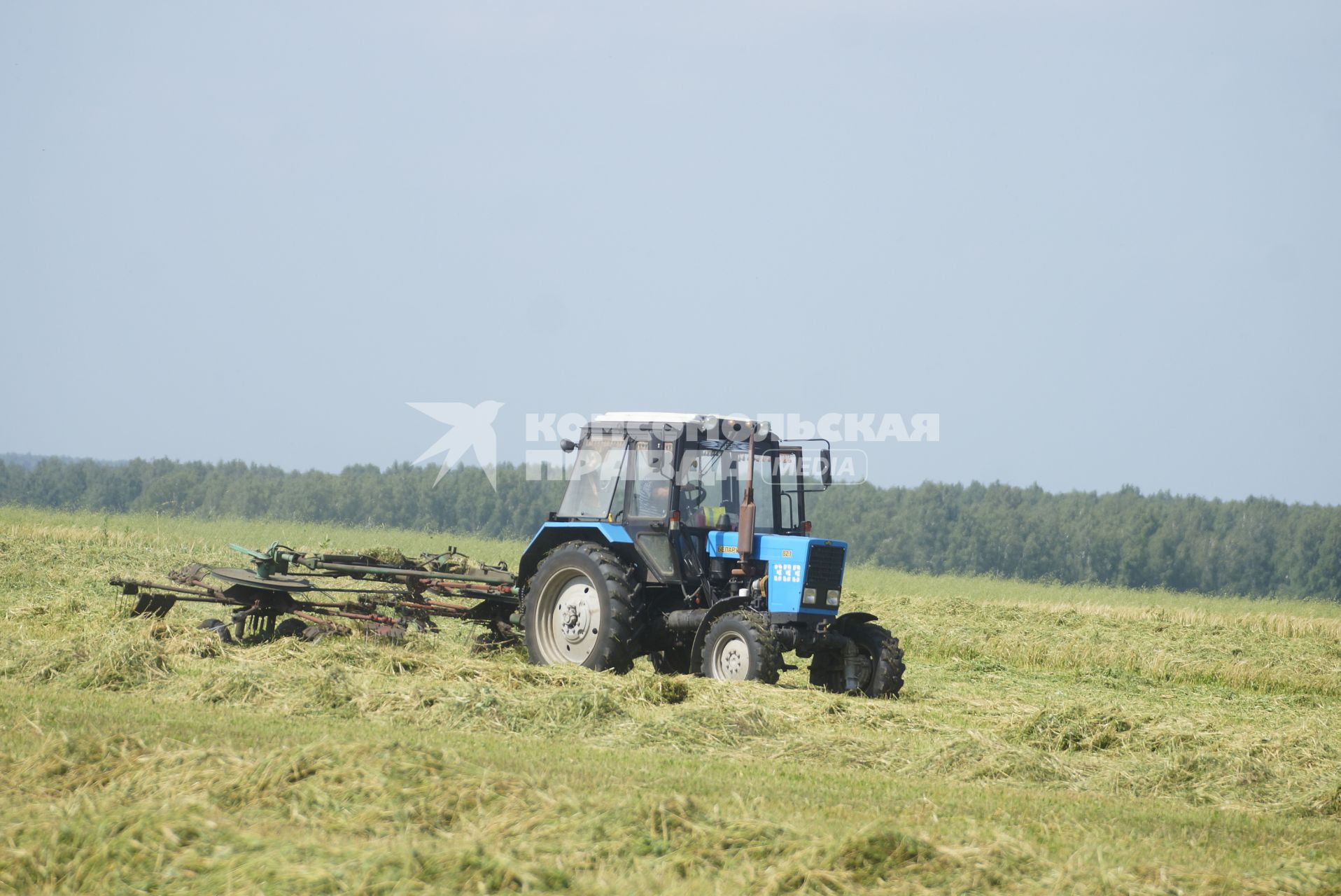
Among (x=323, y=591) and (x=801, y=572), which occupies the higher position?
(x=801, y=572)

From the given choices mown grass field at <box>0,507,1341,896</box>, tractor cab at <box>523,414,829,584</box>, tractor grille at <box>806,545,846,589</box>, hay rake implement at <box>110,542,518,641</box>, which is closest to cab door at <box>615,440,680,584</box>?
tractor cab at <box>523,414,829,584</box>

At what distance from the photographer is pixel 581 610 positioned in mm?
11664

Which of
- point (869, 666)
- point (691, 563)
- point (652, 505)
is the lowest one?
Answer: point (869, 666)

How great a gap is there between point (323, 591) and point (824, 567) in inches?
186

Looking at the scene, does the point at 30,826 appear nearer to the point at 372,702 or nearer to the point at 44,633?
the point at 372,702

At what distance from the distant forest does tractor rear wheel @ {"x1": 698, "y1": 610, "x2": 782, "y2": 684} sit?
52.2 m

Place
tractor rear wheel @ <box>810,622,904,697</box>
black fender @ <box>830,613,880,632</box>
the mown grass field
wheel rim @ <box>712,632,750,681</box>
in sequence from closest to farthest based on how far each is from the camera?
1. the mown grass field
2. wheel rim @ <box>712,632,750,681</box>
3. tractor rear wheel @ <box>810,622,904,697</box>
4. black fender @ <box>830,613,880,632</box>

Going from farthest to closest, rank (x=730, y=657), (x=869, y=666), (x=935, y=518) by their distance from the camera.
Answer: (x=935, y=518) < (x=869, y=666) < (x=730, y=657)

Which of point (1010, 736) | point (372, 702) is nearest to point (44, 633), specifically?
point (372, 702)

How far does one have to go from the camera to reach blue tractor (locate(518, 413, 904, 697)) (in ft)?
35.8

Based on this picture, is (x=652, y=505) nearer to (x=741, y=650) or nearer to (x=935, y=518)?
(x=741, y=650)

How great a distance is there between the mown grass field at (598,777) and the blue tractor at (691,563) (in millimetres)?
645

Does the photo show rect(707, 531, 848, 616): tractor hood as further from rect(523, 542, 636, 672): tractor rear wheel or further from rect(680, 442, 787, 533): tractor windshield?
rect(523, 542, 636, 672): tractor rear wheel

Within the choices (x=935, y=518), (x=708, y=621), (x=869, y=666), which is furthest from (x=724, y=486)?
(x=935, y=518)
